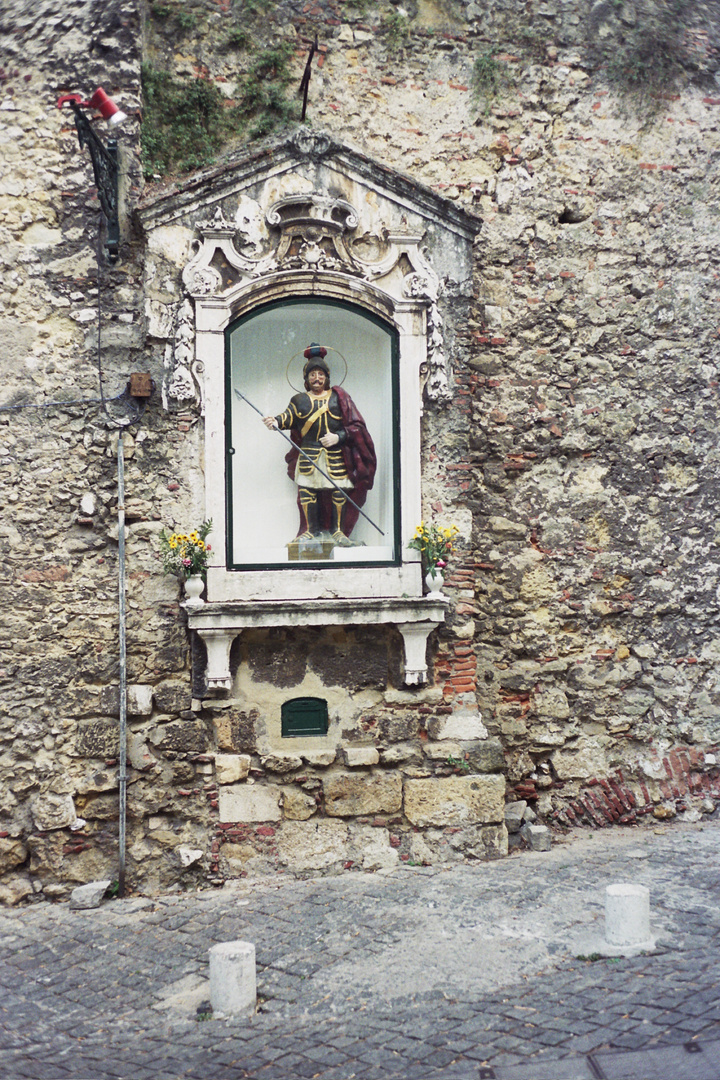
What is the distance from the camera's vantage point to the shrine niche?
6.06 metres

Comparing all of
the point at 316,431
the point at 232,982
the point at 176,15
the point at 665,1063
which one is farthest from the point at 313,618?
the point at 176,15

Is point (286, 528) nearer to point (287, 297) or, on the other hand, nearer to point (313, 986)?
point (287, 297)

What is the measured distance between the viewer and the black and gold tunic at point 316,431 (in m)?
6.45

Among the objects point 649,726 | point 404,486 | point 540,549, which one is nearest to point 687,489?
point 540,549

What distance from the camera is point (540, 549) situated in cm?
703

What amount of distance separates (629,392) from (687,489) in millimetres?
890

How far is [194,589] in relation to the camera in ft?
19.2

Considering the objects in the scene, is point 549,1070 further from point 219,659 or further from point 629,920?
point 219,659

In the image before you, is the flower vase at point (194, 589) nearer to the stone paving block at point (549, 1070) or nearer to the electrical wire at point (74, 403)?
the electrical wire at point (74, 403)

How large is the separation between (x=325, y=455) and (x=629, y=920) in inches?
138

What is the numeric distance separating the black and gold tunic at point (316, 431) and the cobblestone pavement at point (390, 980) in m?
2.71

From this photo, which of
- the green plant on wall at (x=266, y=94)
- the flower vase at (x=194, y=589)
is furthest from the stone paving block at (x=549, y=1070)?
the green plant on wall at (x=266, y=94)

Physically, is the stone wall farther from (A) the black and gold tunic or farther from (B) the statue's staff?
(A) the black and gold tunic

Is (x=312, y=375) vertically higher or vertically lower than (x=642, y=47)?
lower
